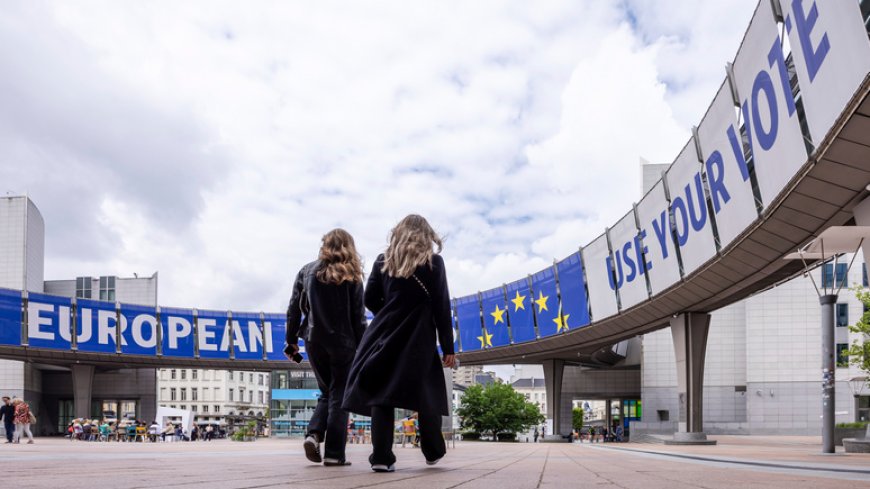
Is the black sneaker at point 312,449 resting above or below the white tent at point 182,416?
above

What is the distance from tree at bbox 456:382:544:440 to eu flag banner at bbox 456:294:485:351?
70.9 ft

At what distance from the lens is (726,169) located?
16859mm

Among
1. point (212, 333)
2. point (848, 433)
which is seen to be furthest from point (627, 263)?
point (212, 333)

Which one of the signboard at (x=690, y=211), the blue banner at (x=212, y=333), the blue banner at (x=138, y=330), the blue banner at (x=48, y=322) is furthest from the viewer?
the blue banner at (x=212, y=333)

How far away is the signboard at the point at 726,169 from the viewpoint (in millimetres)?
15930

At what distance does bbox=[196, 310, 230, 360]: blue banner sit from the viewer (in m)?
47.4

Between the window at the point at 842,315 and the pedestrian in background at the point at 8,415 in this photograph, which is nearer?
the pedestrian in background at the point at 8,415

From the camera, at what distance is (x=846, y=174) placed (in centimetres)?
1213

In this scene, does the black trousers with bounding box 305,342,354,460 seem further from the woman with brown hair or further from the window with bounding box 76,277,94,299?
the window with bounding box 76,277,94,299

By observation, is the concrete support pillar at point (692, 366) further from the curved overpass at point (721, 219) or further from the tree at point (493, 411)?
the tree at point (493, 411)

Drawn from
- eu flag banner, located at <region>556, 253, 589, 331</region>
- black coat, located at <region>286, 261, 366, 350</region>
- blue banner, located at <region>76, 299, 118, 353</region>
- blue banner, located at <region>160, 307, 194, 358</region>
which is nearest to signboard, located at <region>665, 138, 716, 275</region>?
eu flag banner, located at <region>556, 253, 589, 331</region>

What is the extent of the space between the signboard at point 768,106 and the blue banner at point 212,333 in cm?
3819

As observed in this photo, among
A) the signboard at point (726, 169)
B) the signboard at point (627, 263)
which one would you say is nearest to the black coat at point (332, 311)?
the signboard at point (726, 169)

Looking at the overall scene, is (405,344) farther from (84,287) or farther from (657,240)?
(84,287)
